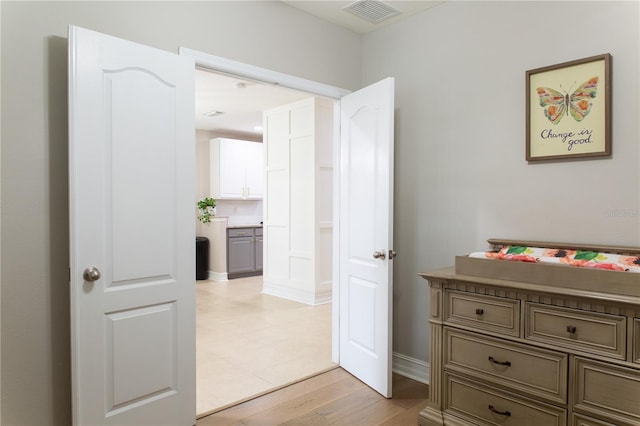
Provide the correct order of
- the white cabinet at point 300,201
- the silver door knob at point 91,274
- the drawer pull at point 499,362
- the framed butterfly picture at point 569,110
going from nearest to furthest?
the silver door knob at point 91,274
the drawer pull at point 499,362
the framed butterfly picture at point 569,110
the white cabinet at point 300,201

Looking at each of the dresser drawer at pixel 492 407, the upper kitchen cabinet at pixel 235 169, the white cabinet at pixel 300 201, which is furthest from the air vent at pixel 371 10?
the upper kitchen cabinet at pixel 235 169

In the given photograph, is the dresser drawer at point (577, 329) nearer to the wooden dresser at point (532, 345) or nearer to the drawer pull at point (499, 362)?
the wooden dresser at point (532, 345)

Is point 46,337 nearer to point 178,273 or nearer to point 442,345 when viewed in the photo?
point 178,273

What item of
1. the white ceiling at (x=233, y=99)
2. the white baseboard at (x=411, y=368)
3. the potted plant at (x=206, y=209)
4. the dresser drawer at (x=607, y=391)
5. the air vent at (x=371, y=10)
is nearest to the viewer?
the dresser drawer at (x=607, y=391)

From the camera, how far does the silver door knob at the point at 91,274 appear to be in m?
1.94

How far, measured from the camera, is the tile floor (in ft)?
9.55

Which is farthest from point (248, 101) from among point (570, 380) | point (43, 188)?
point (570, 380)

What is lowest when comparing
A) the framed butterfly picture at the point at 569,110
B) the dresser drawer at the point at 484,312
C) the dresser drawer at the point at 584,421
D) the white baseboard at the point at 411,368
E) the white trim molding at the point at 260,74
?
the white baseboard at the point at 411,368

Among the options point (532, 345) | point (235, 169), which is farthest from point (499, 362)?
point (235, 169)

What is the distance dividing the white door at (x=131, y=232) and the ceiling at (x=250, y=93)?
0.58 m

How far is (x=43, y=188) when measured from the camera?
1.99 m

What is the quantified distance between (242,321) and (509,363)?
3.14 meters

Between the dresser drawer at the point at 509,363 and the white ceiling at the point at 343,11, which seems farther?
the white ceiling at the point at 343,11

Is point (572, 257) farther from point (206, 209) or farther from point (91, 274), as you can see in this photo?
point (206, 209)
